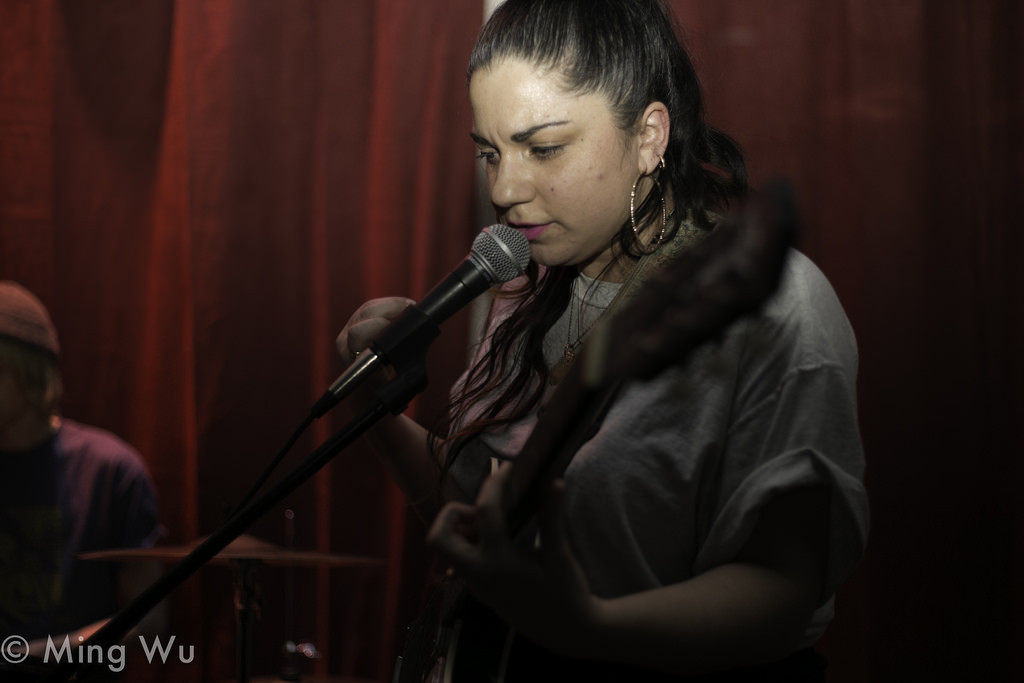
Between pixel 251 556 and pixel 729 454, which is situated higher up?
pixel 729 454

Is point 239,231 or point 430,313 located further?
point 239,231

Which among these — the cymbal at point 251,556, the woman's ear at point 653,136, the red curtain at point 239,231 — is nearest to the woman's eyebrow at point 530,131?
the woman's ear at point 653,136

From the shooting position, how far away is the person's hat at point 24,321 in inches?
87.9

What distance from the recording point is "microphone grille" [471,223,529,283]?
1029 millimetres

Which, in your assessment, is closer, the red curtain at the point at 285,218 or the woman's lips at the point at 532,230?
the woman's lips at the point at 532,230

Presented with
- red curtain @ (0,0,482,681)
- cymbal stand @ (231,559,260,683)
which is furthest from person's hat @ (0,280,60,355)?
cymbal stand @ (231,559,260,683)

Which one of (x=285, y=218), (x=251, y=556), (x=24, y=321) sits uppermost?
(x=285, y=218)

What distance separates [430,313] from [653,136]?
369mm

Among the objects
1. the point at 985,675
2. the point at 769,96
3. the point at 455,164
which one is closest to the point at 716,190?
the point at 769,96

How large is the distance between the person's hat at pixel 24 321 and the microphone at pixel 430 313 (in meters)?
1.54

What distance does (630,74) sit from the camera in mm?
1139

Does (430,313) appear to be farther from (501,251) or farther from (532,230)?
(532,230)

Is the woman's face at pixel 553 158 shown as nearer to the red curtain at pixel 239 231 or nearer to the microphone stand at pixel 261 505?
the microphone stand at pixel 261 505

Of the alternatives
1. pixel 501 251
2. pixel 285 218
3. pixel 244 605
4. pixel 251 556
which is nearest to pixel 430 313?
pixel 501 251
